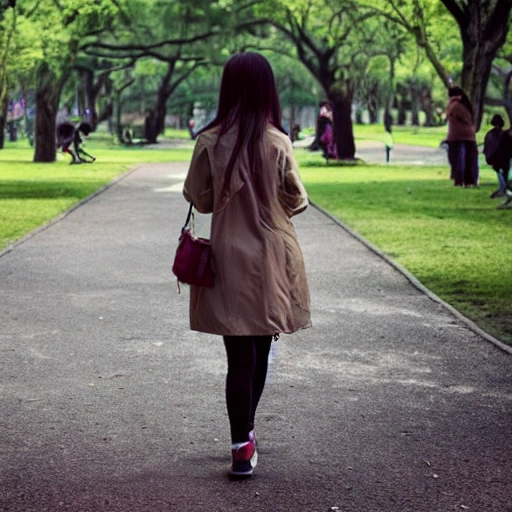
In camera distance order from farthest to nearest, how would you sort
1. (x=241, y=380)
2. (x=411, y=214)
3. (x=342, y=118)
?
(x=342, y=118) → (x=411, y=214) → (x=241, y=380)

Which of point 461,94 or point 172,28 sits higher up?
point 172,28

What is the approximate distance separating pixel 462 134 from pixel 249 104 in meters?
19.6

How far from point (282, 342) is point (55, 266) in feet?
14.8

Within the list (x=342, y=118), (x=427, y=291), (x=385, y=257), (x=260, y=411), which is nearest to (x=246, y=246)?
(x=260, y=411)

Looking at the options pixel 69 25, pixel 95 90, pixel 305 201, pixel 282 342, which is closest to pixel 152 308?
pixel 282 342

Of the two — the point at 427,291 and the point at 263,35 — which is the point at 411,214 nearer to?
the point at 427,291

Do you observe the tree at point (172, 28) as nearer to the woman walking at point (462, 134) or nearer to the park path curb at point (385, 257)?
the woman walking at point (462, 134)

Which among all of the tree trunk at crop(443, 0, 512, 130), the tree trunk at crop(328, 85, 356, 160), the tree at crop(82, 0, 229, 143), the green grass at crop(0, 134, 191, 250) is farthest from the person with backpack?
the tree at crop(82, 0, 229, 143)

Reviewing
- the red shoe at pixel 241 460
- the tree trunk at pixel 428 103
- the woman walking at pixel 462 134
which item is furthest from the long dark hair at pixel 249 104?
the tree trunk at pixel 428 103

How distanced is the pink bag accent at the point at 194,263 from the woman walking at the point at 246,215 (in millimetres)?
47

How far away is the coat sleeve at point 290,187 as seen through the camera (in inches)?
198

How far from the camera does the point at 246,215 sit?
5.00 m

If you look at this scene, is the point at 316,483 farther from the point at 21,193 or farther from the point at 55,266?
the point at 21,193

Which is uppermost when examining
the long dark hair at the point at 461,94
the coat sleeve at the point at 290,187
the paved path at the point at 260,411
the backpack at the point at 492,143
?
the long dark hair at the point at 461,94
